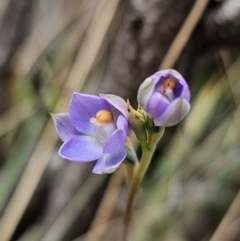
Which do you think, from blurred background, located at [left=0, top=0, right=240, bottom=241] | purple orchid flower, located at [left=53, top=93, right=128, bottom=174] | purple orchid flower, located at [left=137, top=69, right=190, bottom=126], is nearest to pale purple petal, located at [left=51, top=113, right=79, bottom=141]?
purple orchid flower, located at [left=53, top=93, right=128, bottom=174]

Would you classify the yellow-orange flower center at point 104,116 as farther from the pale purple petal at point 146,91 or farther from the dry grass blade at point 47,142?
the dry grass blade at point 47,142

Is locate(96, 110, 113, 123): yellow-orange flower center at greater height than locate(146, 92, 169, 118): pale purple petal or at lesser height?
lesser

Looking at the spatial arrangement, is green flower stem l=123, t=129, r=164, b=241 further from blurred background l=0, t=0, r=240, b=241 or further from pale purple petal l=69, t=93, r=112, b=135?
blurred background l=0, t=0, r=240, b=241

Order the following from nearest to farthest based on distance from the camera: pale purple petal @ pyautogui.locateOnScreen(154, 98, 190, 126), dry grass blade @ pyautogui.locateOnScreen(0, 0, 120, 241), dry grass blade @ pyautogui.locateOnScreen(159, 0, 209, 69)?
pale purple petal @ pyautogui.locateOnScreen(154, 98, 190, 126), dry grass blade @ pyautogui.locateOnScreen(159, 0, 209, 69), dry grass blade @ pyautogui.locateOnScreen(0, 0, 120, 241)

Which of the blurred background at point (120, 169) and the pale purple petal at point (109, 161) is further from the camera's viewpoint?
the blurred background at point (120, 169)

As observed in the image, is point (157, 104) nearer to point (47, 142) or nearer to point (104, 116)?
point (104, 116)

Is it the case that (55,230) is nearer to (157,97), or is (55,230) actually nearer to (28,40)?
(28,40)

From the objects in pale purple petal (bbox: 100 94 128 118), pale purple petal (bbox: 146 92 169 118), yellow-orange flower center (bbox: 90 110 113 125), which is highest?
pale purple petal (bbox: 146 92 169 118)

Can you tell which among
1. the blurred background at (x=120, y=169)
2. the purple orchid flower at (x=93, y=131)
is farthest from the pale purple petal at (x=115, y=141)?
the blurred background at (x=120, y=169)
